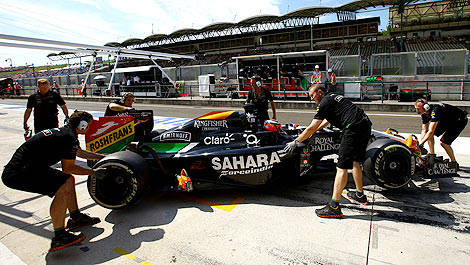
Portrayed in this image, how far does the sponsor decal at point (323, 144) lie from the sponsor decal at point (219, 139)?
1.31 metres

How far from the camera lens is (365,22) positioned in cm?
4116

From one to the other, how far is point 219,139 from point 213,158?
0.51 meters

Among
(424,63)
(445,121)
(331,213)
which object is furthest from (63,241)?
(424,63)

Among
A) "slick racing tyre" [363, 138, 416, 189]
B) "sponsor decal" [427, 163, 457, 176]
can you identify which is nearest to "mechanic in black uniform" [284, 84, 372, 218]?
"slick racing tyre" [363, 138, 416, 189]

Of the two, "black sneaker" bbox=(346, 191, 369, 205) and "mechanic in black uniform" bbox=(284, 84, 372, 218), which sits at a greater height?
"mechanic in black uniform" bbox=(284, 84, 372, 218)

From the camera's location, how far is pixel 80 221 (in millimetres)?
3910

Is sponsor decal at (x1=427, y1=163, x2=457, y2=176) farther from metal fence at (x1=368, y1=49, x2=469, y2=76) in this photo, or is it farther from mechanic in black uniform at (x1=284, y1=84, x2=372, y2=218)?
metal fence at (x1=368, y1=49, x2=469, y2=76)

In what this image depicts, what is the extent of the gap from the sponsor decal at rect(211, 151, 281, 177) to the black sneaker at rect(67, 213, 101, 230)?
1755 mm

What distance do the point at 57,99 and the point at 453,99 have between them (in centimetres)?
1660

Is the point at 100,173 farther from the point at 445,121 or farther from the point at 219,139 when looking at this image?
the point at 445,121

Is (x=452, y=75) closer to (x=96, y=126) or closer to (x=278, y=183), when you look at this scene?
(x=278, y=183)

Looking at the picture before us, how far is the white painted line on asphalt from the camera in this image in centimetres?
320

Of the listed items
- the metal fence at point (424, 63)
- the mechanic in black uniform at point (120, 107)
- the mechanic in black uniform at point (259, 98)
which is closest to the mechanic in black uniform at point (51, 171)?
the mechanic in black uniform at point (120, 107)

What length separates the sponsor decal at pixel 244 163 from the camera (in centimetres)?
438
